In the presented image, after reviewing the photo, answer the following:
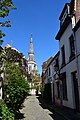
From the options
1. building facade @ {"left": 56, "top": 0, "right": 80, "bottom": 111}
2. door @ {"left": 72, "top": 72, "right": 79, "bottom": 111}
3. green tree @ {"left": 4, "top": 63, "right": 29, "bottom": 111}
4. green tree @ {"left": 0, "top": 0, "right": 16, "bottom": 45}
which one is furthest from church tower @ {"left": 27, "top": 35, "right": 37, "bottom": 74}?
green tree @ {"left": 0, "top": 0, "right": 16, "bottom": 45}

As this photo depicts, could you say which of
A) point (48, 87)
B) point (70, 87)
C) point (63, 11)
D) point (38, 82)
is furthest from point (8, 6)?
point (38, 82)

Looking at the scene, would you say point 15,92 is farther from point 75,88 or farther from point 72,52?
point 72,52

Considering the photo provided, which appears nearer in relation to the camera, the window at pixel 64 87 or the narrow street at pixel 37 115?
the narrow street at pixel 37 115

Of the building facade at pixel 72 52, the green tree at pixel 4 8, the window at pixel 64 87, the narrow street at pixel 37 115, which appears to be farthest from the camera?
the window at pixel 64 87

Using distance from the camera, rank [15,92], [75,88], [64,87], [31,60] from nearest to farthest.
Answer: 1. [15,92]
2. [75,88]
3. [64,87]
4. [31,60]

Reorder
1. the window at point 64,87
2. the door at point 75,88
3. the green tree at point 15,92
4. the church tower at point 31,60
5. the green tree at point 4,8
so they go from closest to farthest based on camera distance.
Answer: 1. the green tree at point 4,8
2. the green tree at point 15,92
3. the door at point 75,88
4. the window at point 64,87
5. the church tower at point 31,60

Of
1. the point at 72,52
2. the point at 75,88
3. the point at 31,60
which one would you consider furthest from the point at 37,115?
the point at 31,60

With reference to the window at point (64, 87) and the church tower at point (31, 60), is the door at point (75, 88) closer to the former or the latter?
the window at point (64, 87)

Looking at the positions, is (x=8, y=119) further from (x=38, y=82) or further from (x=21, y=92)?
(x=38, y=82)

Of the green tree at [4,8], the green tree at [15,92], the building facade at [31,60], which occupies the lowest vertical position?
the green tree at [15,92]

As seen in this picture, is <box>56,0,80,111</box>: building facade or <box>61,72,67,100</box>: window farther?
<box>61,72,67,100</box>: window

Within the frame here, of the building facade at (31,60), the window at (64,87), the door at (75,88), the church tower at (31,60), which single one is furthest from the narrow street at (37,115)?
the church tower at (31,60)

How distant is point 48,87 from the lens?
29625 mm

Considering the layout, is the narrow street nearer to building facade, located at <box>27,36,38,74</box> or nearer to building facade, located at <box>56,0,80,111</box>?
building facade, located at <box>56,0,80,111</box>
